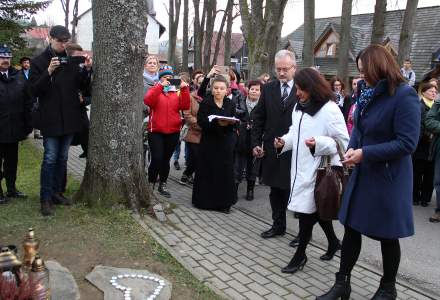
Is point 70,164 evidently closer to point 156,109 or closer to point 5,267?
point 156,109

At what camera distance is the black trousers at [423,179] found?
735cm

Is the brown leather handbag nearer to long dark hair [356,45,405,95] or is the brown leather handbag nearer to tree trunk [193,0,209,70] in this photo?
long dark hair [356,45,405,95]

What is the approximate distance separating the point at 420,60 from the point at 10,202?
28.6m

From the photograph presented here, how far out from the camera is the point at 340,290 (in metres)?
3.72

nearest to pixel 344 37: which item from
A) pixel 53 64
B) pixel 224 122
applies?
pixel 224 122

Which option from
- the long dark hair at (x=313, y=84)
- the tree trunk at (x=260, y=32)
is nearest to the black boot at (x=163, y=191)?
the long dark hair at (x=313, y=84)

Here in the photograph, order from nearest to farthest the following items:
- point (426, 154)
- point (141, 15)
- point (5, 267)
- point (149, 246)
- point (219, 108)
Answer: point (5, 267) → point (149, 246) → point (141, 15) → point (219, 108) → point (426, 154)

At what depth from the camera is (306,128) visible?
13.9 ft

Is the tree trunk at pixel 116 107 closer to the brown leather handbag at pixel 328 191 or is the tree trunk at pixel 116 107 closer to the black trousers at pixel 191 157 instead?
the black trousers at pixel 191 157

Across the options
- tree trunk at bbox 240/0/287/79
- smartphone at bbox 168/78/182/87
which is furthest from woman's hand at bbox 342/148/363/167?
tree trunk at bbox 240/0/287/79

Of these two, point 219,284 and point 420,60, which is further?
point 420,60

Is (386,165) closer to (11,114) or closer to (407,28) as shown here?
(11,114)

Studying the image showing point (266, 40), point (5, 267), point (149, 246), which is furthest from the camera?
point (266, 40)

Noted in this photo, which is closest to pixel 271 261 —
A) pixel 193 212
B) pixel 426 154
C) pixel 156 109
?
pixel 193 212
